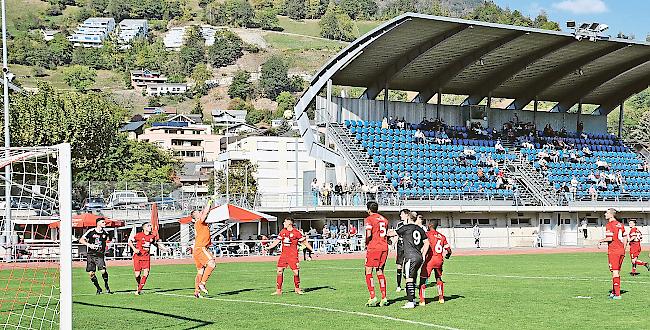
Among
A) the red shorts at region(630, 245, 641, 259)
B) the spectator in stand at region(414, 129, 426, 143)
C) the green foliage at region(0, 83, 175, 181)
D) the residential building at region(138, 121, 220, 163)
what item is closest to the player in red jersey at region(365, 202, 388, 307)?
the red shorts at region(630, 245, 641, 259)

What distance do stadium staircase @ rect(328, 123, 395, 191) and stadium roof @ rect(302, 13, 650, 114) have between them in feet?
9.27

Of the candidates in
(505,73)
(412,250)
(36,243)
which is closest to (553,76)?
(505,73)

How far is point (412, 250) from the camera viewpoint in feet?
52.1

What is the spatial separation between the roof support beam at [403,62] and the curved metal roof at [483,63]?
47 millimetres

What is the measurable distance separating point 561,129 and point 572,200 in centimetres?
894

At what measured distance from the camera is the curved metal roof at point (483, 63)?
143ft

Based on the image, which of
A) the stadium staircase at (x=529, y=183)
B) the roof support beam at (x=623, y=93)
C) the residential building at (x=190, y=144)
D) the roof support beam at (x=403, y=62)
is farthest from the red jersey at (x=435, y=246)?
the residential building at (x=190, y=144)

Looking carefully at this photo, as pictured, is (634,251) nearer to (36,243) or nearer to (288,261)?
(288,261)

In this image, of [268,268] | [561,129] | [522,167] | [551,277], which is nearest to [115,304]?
[551,277]

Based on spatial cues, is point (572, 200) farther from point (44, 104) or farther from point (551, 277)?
point (44, 104)

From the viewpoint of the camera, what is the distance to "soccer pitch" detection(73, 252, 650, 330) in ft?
47.0

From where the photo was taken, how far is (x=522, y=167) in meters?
50.1

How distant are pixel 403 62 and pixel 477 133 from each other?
24.7 feet

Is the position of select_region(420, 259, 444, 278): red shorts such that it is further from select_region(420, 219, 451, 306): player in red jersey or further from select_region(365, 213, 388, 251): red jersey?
select_region(365, 213, 388, 251): red jersey
